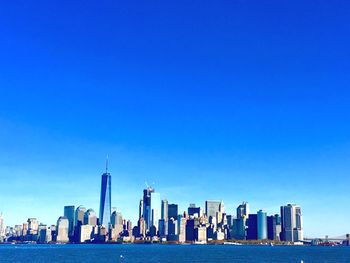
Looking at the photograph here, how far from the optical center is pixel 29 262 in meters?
162

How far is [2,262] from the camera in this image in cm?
16225

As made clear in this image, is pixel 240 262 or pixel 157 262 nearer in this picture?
pixel 157 262

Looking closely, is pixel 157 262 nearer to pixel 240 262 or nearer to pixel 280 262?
pixel 240 262

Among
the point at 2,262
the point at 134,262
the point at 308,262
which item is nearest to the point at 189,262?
the point at 134,262


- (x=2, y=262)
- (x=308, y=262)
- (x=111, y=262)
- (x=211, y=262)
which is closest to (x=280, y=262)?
(x=308, y=262)

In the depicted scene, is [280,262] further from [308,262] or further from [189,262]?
[189,262]

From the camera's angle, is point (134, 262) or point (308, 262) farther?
point (308, 262)

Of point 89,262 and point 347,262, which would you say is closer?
point 89,262

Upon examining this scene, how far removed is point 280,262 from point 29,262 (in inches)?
3677

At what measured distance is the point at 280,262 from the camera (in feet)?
537

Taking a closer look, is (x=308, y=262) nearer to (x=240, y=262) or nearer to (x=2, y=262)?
(x=240, y=262)

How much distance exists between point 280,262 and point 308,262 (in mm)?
11104

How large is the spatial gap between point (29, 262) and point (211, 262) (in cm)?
6730

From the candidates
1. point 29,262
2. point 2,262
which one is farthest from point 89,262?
point 2,262
